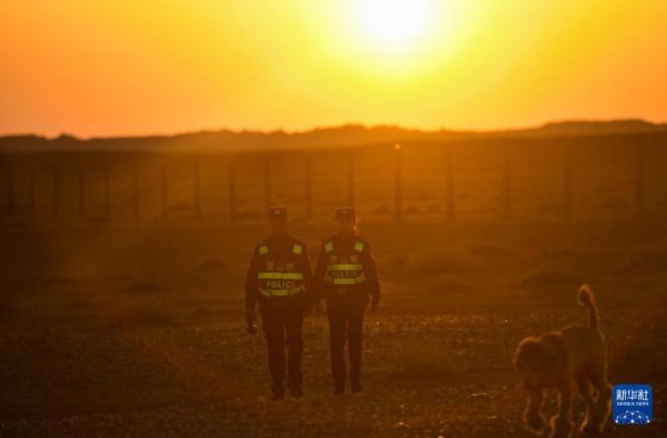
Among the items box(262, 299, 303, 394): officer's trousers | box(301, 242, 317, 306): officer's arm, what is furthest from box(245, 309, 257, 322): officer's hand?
box(301, 242, 317, 306): officer's arm

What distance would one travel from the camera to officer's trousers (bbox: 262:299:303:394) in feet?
53.3

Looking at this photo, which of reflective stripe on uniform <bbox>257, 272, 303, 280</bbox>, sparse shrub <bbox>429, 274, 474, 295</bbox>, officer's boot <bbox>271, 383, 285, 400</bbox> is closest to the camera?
reflective stripe on uniform <bbox>257, 272, 303, 280</bbox>

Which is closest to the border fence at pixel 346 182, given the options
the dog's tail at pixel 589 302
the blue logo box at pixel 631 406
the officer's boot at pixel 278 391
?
→ the officer's boot at pixel 278 391

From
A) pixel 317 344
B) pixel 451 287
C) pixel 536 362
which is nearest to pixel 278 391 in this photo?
pixel 536 362

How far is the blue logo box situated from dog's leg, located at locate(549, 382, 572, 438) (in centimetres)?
161

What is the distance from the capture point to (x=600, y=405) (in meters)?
13.4

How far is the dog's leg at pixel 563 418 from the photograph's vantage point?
12625 mm

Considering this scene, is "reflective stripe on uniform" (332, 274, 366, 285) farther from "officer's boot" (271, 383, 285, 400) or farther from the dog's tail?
the dog's tail

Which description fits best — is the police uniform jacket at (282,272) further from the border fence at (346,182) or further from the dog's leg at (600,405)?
the border fence at (346,182)

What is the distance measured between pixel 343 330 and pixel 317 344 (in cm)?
634

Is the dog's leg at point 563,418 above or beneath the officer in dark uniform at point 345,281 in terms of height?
beneath

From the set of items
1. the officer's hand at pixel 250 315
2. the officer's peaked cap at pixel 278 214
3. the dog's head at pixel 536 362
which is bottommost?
the dog's head at pixel 536 362

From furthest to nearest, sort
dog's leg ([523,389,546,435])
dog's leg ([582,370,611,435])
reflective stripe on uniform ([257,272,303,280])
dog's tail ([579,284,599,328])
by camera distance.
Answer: reflective stripe on uniform ([257,272,303,280]) → dog's tail ([579,284,599,328]) → dog's leg ([582,370,611,435]) → dog's leg ([523,389,546,435])

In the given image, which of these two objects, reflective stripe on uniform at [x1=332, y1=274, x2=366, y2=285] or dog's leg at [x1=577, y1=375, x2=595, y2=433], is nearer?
dog's leg at [x1=577, y1=375, x2=595, y2=433]
